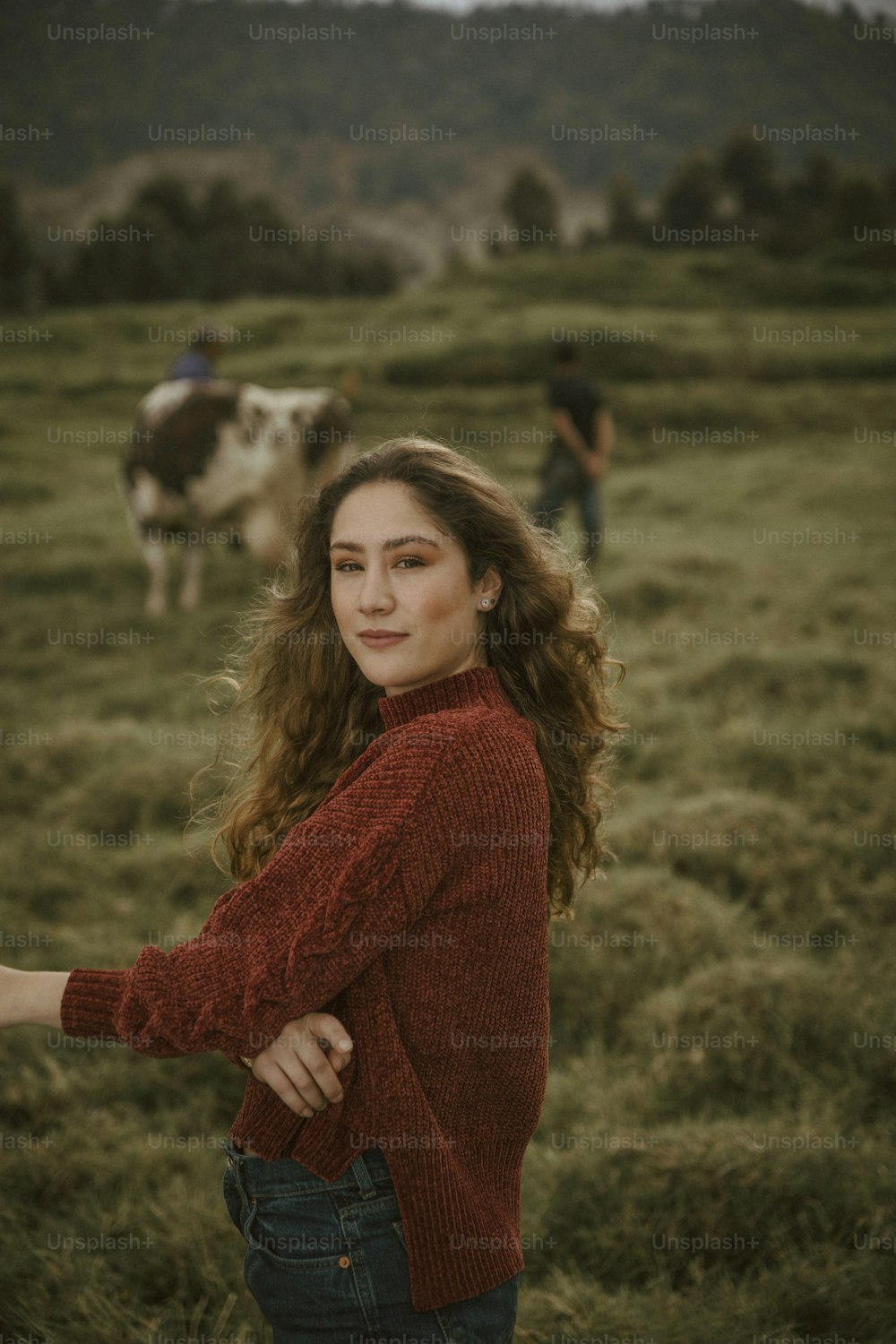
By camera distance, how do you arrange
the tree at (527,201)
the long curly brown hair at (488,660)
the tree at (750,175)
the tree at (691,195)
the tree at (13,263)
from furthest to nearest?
the tree at (527,201) → the tree at (691,195) → the tree at (750,175) → the tree at (13,263) → the long curly brown hair at (488,660)

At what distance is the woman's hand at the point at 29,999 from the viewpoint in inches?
52.3

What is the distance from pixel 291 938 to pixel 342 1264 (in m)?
0.46

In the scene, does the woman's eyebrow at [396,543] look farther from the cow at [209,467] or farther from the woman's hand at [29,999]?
the cow at [209,467]

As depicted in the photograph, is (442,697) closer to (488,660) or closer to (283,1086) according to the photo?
(488,660)

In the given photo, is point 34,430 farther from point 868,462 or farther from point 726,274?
point 726,274

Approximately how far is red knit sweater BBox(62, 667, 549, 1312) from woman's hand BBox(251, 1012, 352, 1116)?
33mm

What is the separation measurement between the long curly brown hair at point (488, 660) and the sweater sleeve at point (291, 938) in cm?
47

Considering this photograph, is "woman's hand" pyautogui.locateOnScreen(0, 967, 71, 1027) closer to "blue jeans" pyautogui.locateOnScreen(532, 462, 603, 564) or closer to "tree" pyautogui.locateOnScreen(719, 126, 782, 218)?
"blue jeans" pyautogui.locateOnScreen(532, 462, 603, 564)

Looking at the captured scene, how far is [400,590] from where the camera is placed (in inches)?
64.1

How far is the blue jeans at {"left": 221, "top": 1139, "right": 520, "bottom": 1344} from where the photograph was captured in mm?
1408

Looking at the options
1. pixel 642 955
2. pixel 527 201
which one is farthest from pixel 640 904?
pixel 527 201

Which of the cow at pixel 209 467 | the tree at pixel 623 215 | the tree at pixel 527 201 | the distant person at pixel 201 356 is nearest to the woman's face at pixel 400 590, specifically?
the cow at pixel 209 467

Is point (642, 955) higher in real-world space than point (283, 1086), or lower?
lower

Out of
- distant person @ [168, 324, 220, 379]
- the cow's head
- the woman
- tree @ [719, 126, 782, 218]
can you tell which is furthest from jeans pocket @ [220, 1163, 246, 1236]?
tree @ [719, 126, 782, 218]
